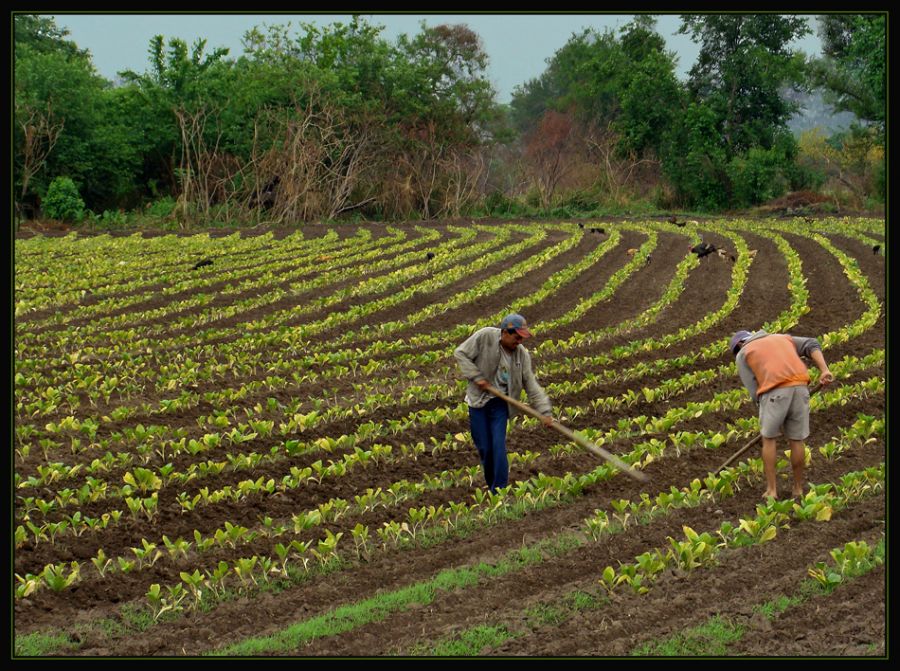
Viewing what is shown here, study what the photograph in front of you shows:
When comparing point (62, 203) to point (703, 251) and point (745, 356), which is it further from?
point (745, 356)

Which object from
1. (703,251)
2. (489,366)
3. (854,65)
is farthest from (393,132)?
(489,366)

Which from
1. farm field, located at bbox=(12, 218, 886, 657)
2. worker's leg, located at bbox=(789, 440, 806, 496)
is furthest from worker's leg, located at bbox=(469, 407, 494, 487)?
worker's leg, located at bbox=(789, 440, 806, 496)

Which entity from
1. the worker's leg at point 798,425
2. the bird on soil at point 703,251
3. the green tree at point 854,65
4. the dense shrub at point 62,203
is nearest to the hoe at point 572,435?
the worker's leg at point 798,425

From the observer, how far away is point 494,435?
26.0 ft

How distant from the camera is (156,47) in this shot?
4191cm

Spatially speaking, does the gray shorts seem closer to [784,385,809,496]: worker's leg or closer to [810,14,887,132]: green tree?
[784,385,809,496]: worker's leg

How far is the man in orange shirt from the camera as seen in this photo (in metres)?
7.34

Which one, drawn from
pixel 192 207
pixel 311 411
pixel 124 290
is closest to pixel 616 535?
pixel 311 411

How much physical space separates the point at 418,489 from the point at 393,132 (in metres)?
35.1

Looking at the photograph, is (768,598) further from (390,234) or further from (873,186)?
(873,186)

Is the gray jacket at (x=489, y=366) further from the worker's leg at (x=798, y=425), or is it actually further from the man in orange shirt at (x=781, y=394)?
the worker's leg at (x=798, y=425)

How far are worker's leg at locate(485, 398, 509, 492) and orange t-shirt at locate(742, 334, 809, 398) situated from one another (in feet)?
6.52

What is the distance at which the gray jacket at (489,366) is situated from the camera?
787 centimetres

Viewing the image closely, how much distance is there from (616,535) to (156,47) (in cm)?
4010
